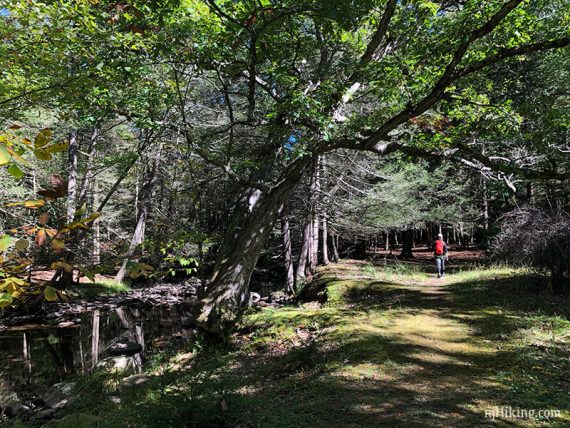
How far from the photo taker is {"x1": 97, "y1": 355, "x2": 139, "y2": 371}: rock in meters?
8.07

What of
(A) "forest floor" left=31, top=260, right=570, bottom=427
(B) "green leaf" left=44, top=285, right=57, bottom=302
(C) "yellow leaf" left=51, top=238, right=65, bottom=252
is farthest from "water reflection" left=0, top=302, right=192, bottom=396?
(C) "yellow leaf" left=51, top=238, right=65, bottom=252

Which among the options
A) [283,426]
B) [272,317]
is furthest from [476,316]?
[283,426]

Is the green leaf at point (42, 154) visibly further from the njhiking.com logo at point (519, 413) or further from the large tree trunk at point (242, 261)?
the large tree trunk at point (242, 261)

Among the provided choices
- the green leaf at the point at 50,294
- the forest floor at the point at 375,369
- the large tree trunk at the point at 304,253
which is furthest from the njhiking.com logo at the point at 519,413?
the large tree trunk at the point at 304,253

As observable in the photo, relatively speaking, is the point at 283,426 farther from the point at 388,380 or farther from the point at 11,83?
the point at 11,83

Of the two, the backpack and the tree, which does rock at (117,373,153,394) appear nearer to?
the tree

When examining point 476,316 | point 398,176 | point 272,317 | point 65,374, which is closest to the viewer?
point 476,316

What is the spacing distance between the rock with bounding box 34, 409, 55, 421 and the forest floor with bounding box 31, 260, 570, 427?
1.48 feet

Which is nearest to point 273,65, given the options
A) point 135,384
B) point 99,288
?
point 135,384

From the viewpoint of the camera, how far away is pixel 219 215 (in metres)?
12.5

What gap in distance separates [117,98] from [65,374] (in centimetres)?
657

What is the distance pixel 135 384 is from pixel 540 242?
340 inches

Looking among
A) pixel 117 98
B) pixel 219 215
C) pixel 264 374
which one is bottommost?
pixel 264 374

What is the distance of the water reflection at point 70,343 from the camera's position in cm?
872
